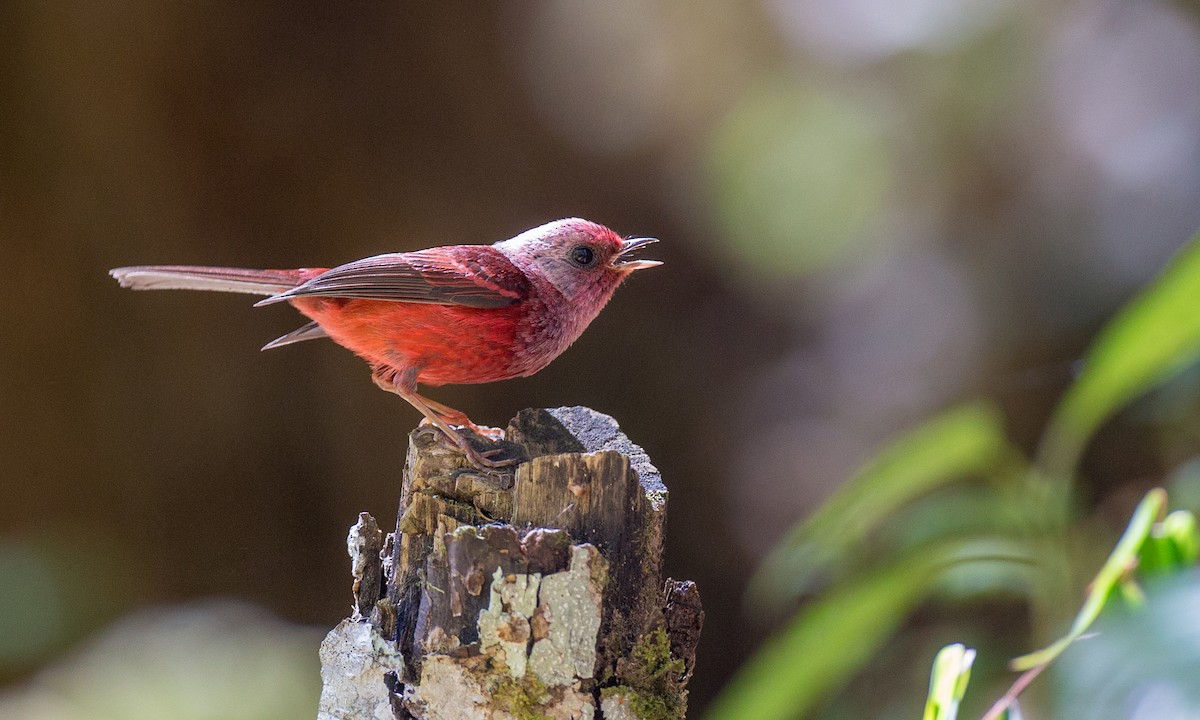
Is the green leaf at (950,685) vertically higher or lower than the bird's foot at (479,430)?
lower

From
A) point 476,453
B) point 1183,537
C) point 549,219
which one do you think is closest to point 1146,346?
point 1183,537

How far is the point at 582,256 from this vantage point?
319 cm

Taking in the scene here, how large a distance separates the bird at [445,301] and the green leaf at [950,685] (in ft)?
4.57

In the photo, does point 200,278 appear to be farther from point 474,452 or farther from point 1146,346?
point 1146,346

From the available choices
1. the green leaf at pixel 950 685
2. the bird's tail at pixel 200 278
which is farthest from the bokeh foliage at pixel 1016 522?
the bird's tail at pixel 200 278

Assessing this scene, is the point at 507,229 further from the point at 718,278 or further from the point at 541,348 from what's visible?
the point at 541,348

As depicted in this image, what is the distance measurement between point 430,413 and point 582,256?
0.81m

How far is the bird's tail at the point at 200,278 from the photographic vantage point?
3002mm

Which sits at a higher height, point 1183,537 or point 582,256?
point 582,256

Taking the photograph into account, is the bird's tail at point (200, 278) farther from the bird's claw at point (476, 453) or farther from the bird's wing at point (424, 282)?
the bird's claw at point (476, 453)

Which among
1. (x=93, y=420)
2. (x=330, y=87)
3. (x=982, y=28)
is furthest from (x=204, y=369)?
(x=982, y=28)

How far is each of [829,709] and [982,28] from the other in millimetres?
4421

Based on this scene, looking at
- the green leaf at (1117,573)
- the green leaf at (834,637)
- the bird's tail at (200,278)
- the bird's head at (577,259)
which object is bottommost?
the green leaf at (834,637)

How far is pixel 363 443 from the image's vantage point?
6281 mm
